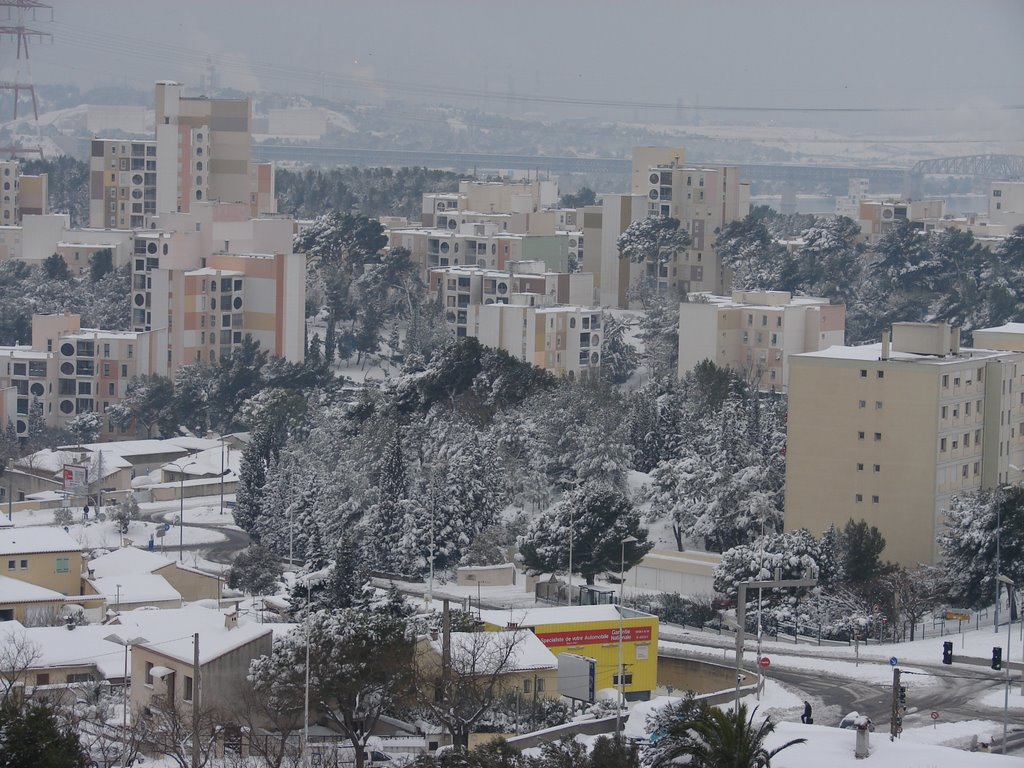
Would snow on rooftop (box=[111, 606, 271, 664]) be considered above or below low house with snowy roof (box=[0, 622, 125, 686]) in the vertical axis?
above

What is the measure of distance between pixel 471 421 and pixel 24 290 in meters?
15.5

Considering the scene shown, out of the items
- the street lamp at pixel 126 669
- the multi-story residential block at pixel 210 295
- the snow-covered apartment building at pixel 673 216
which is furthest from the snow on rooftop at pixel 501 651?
the snow-covered apartment building at pixel 673 216

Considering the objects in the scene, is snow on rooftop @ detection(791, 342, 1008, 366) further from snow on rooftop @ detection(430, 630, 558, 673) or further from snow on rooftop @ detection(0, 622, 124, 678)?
snow on rooftop @ detection(0, 622, 124, 678)

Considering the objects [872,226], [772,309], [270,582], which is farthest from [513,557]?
[872,226]

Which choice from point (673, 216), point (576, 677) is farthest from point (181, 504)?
point (673, 216)

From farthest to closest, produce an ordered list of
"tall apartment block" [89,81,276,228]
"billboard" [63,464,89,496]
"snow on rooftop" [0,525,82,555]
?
"tall apartment block" [89,81,276,228] < "billboard" [63,464,89,496] < "snow on rooftop" [0,525,82,555]

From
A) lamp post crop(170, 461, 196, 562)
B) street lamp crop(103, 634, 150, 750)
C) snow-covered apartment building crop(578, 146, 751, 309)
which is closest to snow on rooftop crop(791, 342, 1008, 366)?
lamp post crop(170, 461, 196, 562)

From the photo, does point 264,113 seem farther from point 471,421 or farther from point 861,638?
point 861,638

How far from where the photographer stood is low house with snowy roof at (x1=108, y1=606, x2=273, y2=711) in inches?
608

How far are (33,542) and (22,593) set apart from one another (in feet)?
3.61

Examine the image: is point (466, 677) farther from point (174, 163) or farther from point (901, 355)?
point (174, 163)

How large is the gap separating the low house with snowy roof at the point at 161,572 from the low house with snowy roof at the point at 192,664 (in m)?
4.65

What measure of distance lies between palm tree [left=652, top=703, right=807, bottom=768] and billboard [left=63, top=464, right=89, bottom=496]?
1734 cm

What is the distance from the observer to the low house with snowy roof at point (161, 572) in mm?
21203
